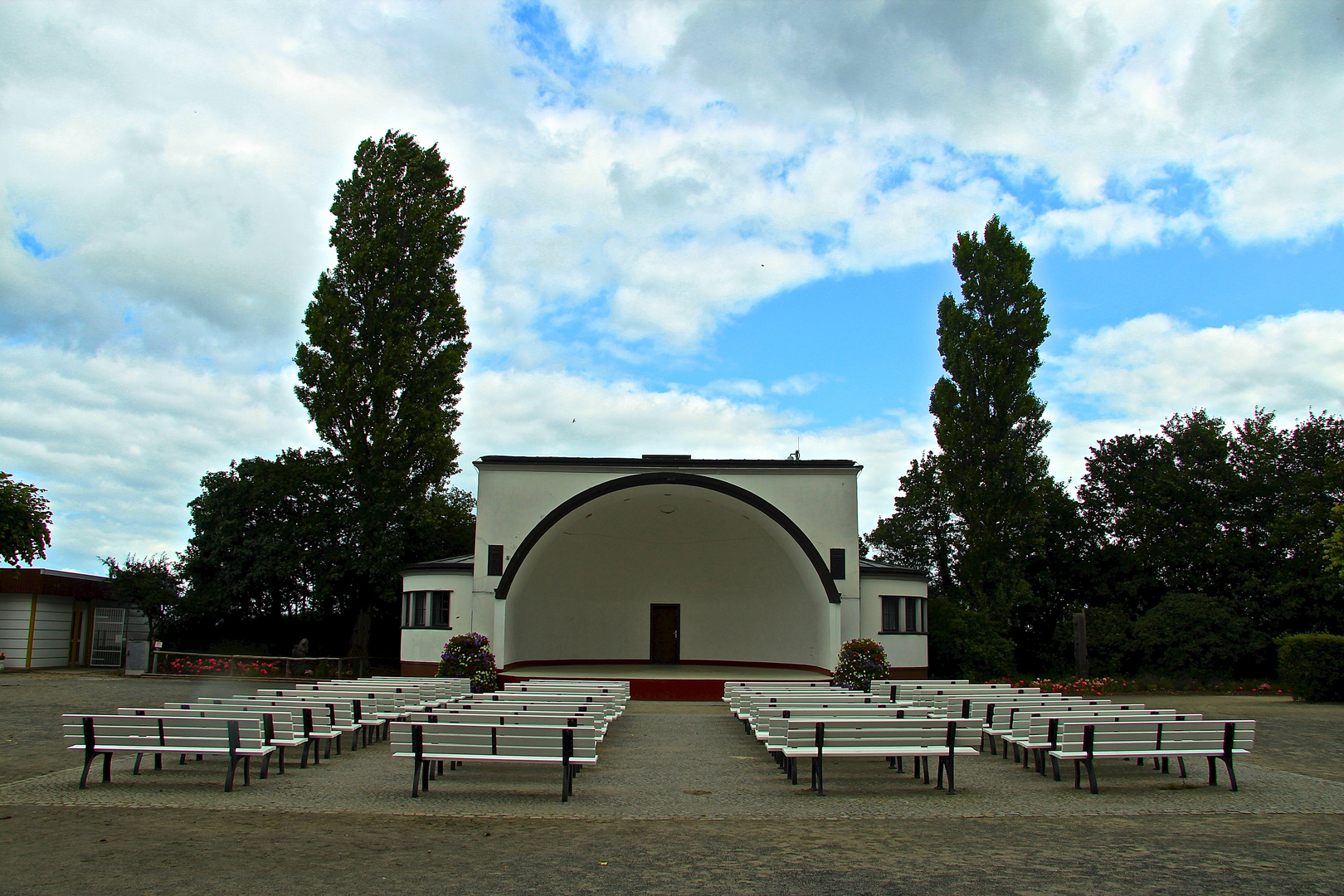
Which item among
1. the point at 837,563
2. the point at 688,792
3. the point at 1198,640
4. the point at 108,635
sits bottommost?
the point at 688,792

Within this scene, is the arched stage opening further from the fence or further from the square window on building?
the fence

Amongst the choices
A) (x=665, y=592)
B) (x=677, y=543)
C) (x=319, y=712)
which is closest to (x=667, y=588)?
(x=665, y=592)

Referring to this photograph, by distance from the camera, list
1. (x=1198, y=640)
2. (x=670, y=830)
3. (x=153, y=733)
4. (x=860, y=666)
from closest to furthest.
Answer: (x=670, y=830)
(x=153, y=733)
(x=860, y=666)
(x=1198, y=640)

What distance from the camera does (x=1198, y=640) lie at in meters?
27.3

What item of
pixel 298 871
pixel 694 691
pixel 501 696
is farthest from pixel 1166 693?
pixel 298 871

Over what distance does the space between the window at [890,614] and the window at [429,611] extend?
35.0 ft

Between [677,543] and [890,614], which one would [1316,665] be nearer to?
[890,614]

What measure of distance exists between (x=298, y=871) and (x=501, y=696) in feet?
22.3

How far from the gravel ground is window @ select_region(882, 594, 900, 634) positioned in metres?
11.5

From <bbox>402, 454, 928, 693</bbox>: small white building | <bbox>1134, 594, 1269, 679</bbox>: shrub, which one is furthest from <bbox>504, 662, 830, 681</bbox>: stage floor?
<bbox>1134, 594, 1269, 679</bbox>: shrub

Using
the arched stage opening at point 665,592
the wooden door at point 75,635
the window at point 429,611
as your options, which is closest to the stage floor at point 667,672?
the arched stage opening at point 665,592

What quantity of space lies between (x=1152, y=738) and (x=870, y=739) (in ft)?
8.67

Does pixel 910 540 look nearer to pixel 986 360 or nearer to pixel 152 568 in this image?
pixel 986 360

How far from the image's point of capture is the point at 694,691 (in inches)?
758
